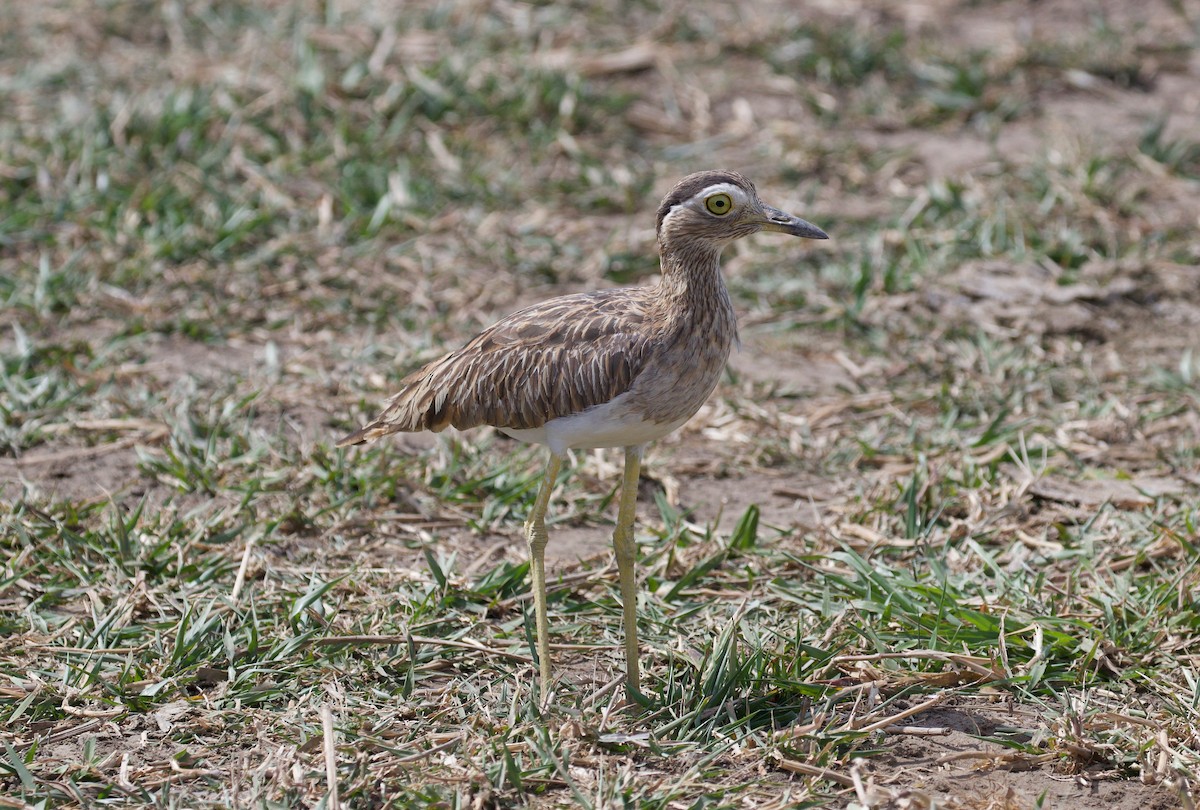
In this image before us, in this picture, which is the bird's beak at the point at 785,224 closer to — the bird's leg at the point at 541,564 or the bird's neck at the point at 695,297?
the bird's neck at the point at 695,297

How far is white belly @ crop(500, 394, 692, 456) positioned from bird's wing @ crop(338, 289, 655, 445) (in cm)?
3

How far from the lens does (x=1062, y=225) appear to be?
803cm

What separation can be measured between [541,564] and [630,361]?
0.78 m

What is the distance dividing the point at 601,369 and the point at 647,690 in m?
1.10

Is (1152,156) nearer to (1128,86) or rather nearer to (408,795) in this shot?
(1128,86)

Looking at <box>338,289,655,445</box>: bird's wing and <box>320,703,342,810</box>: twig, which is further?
<box>338,289,655,445</box>: bird's wing

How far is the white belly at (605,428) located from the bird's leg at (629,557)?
0.10 meters

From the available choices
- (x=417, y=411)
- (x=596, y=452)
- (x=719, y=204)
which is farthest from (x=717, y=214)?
(x=596, y=452)

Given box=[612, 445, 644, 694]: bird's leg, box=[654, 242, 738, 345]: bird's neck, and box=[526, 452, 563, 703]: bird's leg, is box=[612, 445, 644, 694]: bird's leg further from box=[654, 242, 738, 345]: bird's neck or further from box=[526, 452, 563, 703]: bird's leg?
box=[654, 242, 738, 345]: bird's neck

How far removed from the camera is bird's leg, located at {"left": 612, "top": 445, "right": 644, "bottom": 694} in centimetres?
464

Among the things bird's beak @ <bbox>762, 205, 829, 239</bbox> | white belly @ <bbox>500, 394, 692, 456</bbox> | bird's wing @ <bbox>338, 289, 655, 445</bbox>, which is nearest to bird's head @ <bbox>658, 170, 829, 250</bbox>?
bird's beak @ <bbox>762, 205, 829, 239</bbox>

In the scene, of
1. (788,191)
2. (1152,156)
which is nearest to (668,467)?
(788,191)

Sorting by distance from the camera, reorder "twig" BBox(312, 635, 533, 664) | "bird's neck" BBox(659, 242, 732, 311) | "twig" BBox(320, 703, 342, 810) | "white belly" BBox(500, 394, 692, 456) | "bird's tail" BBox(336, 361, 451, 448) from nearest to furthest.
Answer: "twig" BBox(320, 703, 342, 810) → "white belly" BBox(500, 394, 692, 456) → "bird's neck" BBox(659, 242, 732, 311) → "twig" BBox(312, 635, 533, 664) → "bird's tail" BBox(336, 361, 451, 448)

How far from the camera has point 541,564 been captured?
475 centimetres
